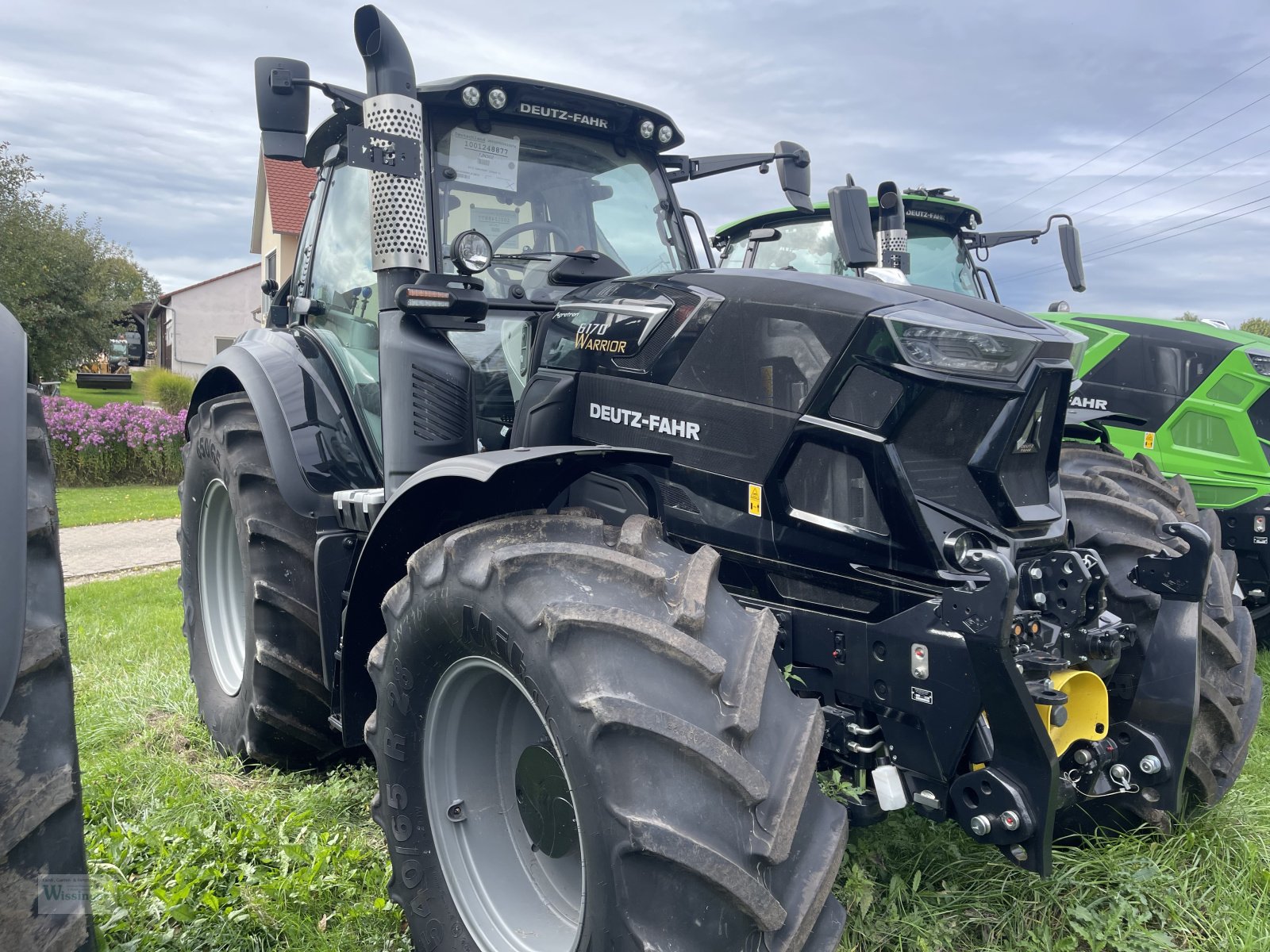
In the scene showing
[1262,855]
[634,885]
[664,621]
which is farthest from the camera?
[1262,855]

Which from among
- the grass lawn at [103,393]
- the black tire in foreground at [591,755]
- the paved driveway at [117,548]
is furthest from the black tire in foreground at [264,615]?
the grass lawn at [103,393]

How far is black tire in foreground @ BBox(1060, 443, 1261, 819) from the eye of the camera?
8.80ft

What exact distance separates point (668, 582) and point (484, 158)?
1.95 m

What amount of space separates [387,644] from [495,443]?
897mm

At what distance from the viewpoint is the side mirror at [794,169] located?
376cm

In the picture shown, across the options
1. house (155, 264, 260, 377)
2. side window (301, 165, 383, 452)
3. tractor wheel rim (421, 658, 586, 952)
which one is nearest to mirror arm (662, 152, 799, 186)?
side window (301, 165, 383, 452)

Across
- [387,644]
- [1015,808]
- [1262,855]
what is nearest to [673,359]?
[387,644]

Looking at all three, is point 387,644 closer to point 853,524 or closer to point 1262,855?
point 853,524

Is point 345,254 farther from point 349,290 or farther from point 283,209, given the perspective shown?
point 283,209

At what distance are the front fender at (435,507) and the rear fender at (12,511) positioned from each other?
0.86 m

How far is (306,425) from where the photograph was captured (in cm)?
361

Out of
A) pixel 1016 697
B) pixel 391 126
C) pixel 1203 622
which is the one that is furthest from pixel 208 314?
pixel 1016 697

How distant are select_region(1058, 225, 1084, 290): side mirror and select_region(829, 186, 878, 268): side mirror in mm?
4587

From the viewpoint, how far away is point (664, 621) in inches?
77.3
